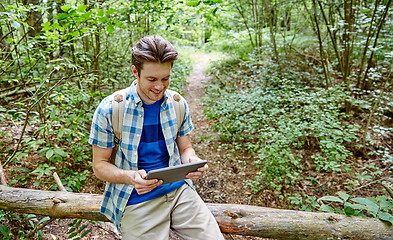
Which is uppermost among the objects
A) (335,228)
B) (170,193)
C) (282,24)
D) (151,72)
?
(282,24)

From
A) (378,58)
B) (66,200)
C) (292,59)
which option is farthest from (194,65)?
(66,200)

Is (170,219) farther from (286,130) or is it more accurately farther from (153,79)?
(286,130)

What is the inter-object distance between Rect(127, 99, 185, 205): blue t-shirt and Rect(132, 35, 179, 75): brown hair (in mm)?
403

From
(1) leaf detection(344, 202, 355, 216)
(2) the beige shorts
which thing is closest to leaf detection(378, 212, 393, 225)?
(1) leaf detection(344, 202, 355, 216)

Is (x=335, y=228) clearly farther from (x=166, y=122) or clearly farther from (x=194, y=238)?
(x=166, y=122)

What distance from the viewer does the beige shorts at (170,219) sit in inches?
73.1

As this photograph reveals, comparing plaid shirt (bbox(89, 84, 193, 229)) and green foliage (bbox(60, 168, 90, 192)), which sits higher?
plaid shirt (bbox(89, 84, 193, 229))

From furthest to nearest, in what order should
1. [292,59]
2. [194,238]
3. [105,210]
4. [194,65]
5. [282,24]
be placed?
[194,65]
[282,24]
[292,59]
[105,210]
[194,238]

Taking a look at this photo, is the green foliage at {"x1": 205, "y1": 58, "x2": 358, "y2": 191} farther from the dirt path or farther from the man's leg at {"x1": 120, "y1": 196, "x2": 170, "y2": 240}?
the man's leg at {"x1": 120, "y1": 196, "x2": 170, "y2": 240}

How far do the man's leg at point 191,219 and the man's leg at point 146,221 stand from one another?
0.34ft

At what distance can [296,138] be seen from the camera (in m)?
4.82

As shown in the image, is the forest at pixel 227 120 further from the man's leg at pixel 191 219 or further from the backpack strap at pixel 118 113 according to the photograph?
the backpack strap at pixel 118 113

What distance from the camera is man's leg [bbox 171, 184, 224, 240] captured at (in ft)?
6.31

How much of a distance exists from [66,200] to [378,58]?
8.06 m
